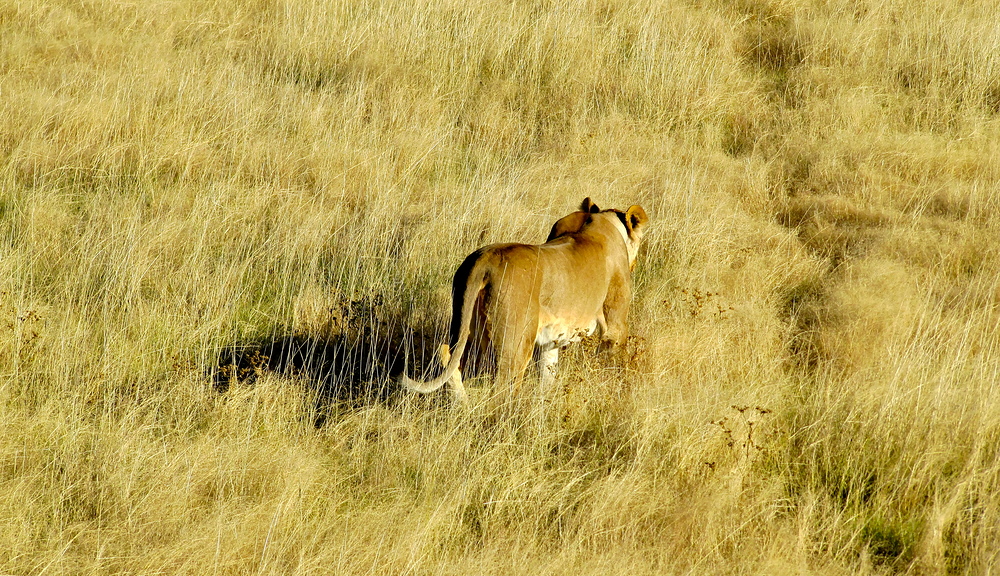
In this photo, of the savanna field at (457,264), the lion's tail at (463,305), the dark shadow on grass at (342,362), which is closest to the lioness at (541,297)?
the lion's tail at (463,305)

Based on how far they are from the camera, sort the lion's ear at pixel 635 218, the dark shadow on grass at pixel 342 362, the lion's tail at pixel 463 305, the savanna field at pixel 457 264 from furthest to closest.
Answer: the lion's ear at pixel 635 218 → the dark shadow on grass at pixel 342 362 → the lion's tail at pixel 463 305 → the savanna field at pixel 457 264

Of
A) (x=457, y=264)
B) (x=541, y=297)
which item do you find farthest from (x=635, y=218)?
(x=457, y=264)

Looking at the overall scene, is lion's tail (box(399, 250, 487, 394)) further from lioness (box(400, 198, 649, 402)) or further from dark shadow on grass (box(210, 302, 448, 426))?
dark shadow on grass (box(210, 302, 448, 426))

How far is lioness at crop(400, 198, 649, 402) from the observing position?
13.6 ft

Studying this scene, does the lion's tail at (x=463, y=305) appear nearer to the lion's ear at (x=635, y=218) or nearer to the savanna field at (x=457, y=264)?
the savanna field at (x=457, y=264)

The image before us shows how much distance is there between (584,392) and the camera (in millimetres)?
4684

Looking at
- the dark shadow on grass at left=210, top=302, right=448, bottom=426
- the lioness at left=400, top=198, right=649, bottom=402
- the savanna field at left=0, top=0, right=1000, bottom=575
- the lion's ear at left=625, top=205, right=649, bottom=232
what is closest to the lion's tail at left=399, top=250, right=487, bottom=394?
the lioness at left=400, top=198, right=649, bottom=402

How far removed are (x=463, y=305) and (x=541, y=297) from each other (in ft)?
1.40

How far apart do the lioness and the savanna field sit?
0.26 meters

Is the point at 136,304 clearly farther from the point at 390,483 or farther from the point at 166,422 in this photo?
the point at 390,483

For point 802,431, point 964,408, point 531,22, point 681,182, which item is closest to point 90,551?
point 802,431

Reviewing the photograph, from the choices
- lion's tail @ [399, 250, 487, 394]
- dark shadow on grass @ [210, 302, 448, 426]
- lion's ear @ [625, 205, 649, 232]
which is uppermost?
lion's ear @ [625, 205, 649, 232]

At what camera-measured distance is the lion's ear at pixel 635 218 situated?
5246 mm

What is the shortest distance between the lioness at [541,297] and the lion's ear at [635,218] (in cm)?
2
